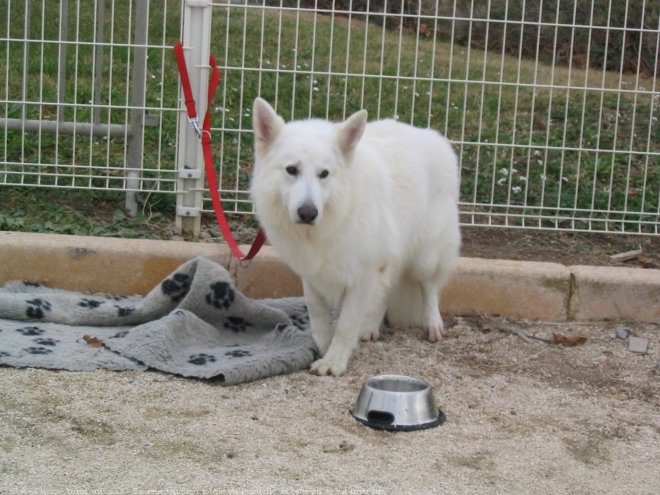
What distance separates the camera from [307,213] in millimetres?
4148

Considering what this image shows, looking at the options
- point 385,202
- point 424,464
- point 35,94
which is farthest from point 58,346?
point 35,94

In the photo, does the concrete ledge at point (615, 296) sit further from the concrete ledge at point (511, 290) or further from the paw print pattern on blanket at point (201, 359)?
the paw print pattern on blanket at point (201, 359)

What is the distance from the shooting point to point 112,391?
4164 millimetres

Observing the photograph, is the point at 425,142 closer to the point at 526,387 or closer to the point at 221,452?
the point at 526,387

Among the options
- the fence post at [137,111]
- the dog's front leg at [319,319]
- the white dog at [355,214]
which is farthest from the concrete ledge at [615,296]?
the fence post at [137,111]

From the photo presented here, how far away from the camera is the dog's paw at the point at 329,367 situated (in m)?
4.54

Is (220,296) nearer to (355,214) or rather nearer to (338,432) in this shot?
(355,214)

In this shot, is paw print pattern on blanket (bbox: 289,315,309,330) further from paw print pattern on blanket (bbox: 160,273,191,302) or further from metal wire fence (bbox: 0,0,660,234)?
metal wire fence (bbox: 0,0,660,234)

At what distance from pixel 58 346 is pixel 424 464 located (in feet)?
6.72

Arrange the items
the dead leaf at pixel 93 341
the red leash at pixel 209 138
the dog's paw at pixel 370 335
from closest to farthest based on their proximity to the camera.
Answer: the dead leaf at pixel 93 341
the dog's paw at pixel 370 335
the red leash at pixel 209 138

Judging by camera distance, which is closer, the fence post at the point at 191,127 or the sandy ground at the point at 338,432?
the sandy ground at the point at 338,432

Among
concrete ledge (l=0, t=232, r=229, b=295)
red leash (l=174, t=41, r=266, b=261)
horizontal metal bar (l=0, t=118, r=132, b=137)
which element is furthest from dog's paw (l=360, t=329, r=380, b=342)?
horizontal metal bar (l=0, t=118, r=132, b=137)

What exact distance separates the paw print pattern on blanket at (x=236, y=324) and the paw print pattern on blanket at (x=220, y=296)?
81 millimetres

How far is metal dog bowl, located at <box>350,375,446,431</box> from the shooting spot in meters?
3.88
